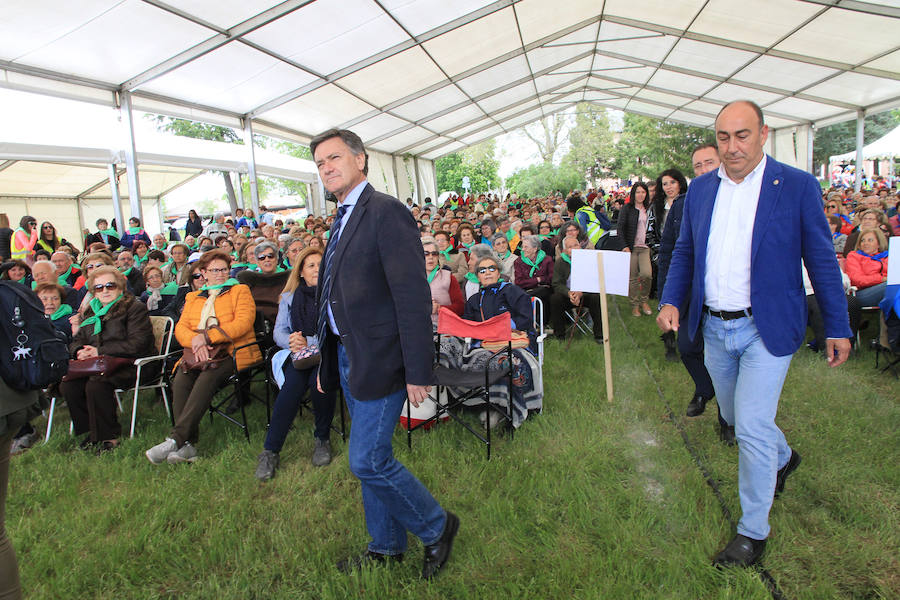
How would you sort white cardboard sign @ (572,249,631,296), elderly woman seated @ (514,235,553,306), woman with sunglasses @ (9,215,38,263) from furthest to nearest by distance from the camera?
1. woman with sunglasses @ (9,215,38,263)
2. elderly woman seated @ (514,235,553,306)
3. white cardboard sign @ (572,249,631,296)

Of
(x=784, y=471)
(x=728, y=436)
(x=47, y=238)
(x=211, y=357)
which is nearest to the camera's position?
(x=784, y=471)

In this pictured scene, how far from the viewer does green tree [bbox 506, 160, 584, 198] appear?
129 ft

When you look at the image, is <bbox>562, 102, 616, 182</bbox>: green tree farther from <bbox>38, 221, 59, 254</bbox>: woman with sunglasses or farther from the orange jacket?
the orange jacket

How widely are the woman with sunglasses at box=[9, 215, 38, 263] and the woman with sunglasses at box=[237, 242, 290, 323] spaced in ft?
17.7

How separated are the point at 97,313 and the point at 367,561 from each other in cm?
328

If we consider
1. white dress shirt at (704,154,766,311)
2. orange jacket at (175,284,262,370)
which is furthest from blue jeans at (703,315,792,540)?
orange jacket at (175,284,262,370)

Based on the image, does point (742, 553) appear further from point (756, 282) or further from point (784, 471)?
point (756, 282)

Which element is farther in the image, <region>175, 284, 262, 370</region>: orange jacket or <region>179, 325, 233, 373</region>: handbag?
<region>175, 284, 262, 370</region>: orange jacket

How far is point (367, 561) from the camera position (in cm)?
234

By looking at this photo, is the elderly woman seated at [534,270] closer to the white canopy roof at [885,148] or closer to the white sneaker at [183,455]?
the white sneaker at [183,455]

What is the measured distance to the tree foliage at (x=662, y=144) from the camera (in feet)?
96.6

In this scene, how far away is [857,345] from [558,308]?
2.91m

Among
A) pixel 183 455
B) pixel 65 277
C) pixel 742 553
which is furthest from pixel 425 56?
pixel 742 553

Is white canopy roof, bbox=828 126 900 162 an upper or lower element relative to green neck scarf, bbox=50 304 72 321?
upper
